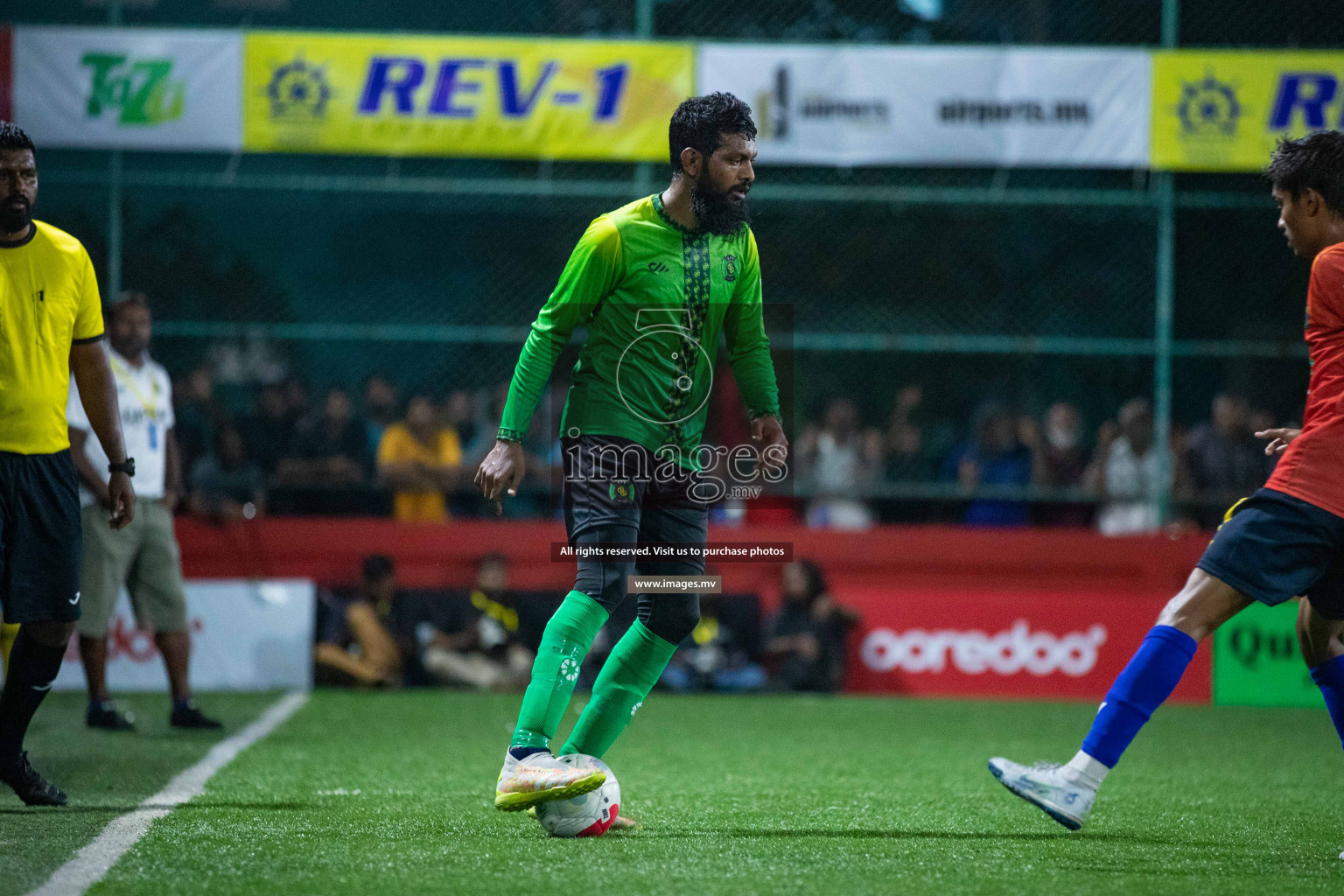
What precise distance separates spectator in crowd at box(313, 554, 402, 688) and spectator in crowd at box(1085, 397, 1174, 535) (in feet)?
17.7

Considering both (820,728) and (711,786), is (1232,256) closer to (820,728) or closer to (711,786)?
(820,728)

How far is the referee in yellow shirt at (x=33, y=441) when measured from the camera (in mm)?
4996

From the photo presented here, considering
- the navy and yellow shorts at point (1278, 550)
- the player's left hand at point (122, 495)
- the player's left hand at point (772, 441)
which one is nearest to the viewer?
the navy and yellow shorts at point (1278, 550)

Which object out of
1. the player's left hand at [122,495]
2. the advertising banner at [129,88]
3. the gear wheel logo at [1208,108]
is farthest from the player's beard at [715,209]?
the gear wheel logo at [1208,108]

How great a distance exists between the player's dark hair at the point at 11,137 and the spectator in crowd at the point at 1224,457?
927 cm

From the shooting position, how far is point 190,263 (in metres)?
15.0

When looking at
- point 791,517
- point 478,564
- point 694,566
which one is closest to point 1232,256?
point 791,517

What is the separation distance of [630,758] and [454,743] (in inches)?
41.4

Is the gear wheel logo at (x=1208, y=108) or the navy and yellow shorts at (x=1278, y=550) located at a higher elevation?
the gear wheel logo at (x=1208, y=108)

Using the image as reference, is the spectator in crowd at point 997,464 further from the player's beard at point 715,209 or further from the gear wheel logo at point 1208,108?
the player's beard at point 715,209

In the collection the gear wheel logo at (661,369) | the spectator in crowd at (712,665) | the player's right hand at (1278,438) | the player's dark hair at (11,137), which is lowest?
the spectator in crowd at (712,665)

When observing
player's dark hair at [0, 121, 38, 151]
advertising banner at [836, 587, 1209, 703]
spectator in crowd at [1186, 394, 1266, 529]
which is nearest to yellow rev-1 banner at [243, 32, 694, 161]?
advertising banner at [836, 587, 1209, 703]

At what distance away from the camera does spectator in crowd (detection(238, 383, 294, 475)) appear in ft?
38.8

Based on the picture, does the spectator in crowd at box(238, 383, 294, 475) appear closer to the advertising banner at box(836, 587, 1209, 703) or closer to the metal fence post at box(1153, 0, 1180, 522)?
the advertising banner at box(836, 587, 1209, 703)
